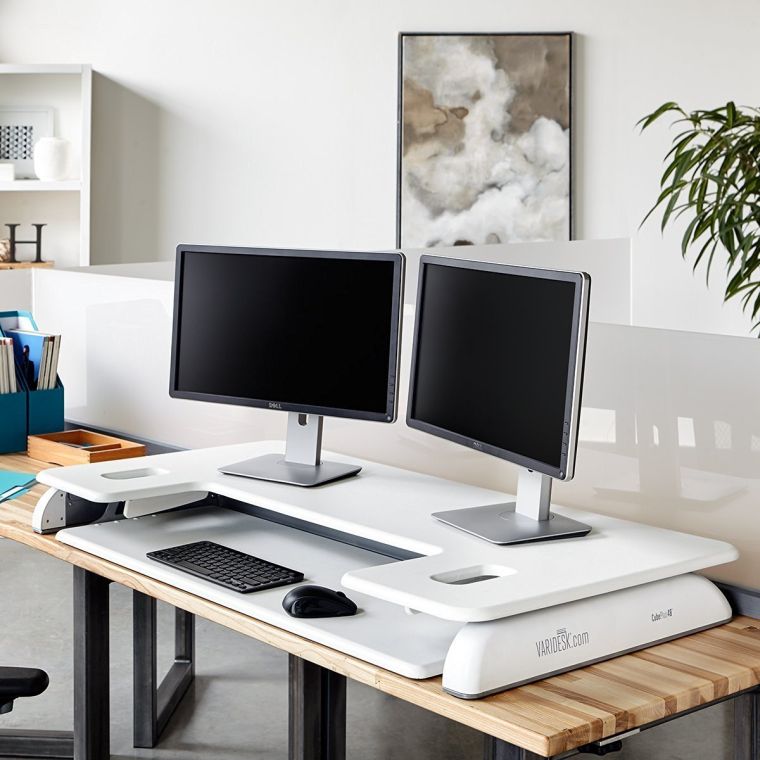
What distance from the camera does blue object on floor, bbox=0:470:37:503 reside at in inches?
98.3

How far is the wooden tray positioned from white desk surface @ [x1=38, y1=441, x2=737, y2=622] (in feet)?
1.39

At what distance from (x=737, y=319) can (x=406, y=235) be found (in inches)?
65.7

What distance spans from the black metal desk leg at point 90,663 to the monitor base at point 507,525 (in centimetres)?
70

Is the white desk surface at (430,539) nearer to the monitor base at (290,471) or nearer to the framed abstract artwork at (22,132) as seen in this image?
the monitor base at (290,471)

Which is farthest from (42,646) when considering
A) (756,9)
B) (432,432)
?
(756,9)

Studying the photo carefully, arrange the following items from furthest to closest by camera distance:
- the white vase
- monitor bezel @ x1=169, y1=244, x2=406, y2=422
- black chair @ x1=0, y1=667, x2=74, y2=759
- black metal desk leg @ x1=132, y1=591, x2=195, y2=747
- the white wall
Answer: the white wall → the white vase → black metal desk leg @ x1=132, y1=591, x2=195, y2=747 → black chair @ x1=0, y1=667, x2=74, y2=759 → monitor bezel @ x1=169, y1=244, x2=406, y2=422

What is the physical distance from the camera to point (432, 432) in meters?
2.01

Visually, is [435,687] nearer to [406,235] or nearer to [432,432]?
[432,432]

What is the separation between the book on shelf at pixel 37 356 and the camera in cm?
299

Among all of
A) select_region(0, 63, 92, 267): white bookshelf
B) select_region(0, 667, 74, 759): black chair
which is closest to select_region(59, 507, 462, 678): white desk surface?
select_region(0, 667, 74, 759): black chair

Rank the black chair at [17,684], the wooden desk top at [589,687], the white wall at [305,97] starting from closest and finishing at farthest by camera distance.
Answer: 1. the wooden desk top at [589,687]
2. the black chair at [17,684]
3. the white wall at [305,97]

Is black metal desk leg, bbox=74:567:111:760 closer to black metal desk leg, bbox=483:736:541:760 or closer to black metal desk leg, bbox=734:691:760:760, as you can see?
black metal desk leg, bbox=483:736:541:760

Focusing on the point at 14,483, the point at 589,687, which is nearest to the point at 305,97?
the point at 14,483

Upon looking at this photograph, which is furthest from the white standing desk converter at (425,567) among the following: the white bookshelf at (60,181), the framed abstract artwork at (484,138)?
the framed abstract artwork at (484,138)
